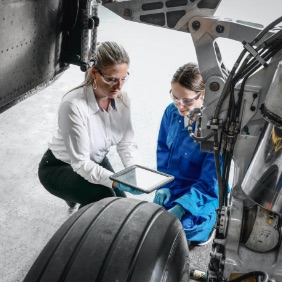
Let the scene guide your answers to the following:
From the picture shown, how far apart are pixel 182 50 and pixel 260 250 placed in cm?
571

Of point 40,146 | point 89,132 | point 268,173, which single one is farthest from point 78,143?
point 40,146

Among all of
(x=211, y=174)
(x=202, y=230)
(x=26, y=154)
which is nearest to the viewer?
(x=211, y=174)

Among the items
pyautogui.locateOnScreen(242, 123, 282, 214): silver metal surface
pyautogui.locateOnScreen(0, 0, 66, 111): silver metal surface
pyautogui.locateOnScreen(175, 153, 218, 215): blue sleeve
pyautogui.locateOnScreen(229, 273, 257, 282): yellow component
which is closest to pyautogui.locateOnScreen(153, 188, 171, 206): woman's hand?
pyautogui.locateOnScreen(175, 153, 218, 215): blue sleeve

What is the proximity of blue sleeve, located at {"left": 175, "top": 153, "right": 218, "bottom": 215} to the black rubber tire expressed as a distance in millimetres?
795

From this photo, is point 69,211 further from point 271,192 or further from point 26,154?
point 271,192

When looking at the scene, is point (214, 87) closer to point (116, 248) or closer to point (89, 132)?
point (116, 248)

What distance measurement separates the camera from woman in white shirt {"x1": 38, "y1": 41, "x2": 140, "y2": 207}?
2.06 metres

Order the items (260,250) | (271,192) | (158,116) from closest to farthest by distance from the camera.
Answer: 1. (271,192)
2. (260,250)
3. (158,116)

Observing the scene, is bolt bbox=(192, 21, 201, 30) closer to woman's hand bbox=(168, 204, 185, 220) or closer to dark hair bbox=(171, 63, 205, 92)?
dark hair bbox=(171, 63, 205, 92)

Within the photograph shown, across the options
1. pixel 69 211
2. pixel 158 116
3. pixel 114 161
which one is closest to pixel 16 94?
pixel 69 211

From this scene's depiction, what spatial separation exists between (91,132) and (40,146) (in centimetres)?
139

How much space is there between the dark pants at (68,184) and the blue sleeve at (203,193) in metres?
0.37

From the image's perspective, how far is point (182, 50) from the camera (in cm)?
666

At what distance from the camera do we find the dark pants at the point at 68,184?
2.15 meters
